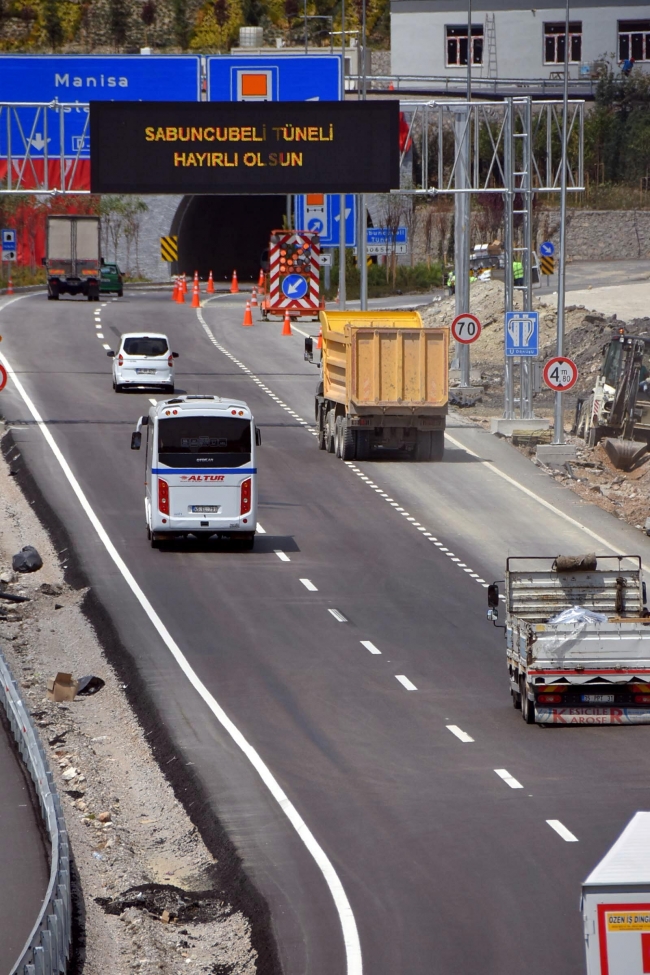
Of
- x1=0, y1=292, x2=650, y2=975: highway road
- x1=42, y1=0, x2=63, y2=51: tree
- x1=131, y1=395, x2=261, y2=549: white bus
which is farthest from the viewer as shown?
x1=42, y1=0, x2=63, y2=51: tree

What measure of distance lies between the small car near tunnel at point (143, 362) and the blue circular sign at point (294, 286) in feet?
58.3

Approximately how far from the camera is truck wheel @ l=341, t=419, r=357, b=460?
37.8m

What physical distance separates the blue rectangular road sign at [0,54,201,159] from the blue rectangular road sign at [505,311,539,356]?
29202mm

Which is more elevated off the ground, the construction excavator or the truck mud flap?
the construction excavator

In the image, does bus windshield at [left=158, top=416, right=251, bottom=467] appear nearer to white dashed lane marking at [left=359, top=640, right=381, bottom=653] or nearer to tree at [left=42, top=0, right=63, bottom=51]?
white dashed lane marking at [left=359, top=640, right=381, bottom=653]

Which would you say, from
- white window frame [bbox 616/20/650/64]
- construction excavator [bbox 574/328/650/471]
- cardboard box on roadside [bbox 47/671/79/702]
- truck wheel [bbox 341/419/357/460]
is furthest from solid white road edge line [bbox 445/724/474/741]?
white window frame [bbox 616/20/650/64]

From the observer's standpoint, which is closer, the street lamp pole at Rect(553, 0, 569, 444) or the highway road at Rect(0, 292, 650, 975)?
the highway road at Rect(0, 292, 650, 975)

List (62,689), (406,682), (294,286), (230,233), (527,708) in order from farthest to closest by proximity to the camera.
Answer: (230,233) < (294,286) < (62,689) < (406,682) < (527,708)

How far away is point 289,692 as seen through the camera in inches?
822

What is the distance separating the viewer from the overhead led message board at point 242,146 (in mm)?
36875

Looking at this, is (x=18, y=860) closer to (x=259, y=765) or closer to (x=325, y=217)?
(x=259, y=765)

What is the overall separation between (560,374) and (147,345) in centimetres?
1438

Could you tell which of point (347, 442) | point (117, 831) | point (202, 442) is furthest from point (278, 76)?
point (117, 831)

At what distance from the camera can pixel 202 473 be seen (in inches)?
1145
